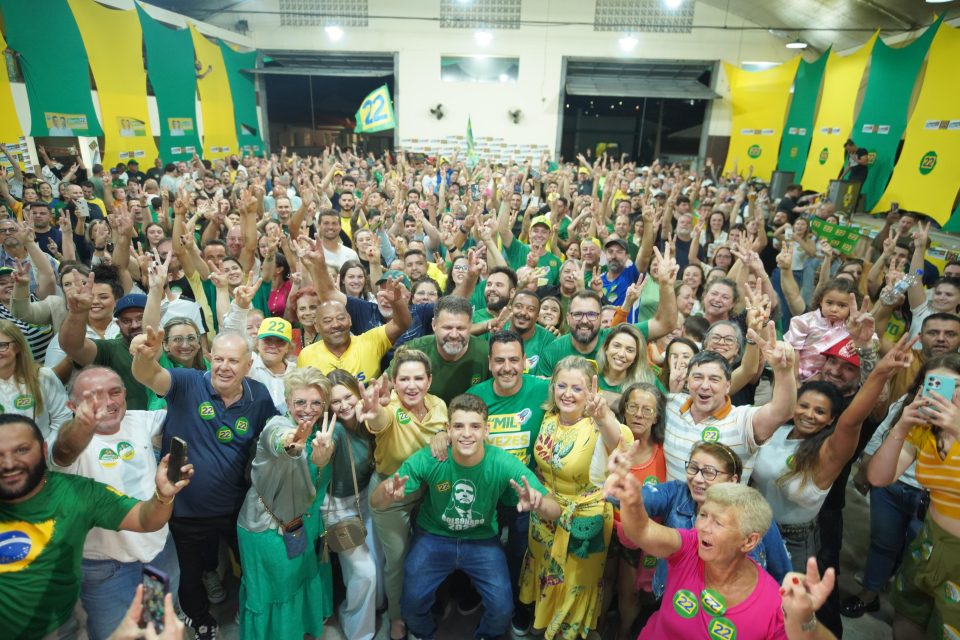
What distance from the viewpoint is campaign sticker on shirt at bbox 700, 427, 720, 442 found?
260 centimetres

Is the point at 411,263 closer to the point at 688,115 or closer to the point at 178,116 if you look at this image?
the point at 178,116

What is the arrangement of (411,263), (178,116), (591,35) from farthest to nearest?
(591,35)
(178,116)
(411,263)

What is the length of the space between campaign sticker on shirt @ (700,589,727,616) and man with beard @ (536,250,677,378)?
169 centimetres

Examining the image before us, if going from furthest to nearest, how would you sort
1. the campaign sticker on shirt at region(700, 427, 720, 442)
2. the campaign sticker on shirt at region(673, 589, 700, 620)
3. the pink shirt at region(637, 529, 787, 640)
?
the campaign sticker on shirt at region(700, 427, 720, 442) → the campaign sticker on shirt at region(673, 589, 700, 620) → the pink shirt at region(637, 529, 787, 640)

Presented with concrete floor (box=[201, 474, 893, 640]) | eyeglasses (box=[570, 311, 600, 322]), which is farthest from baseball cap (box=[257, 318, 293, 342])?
eyeglasses (box=[570, 311, 600, 322])

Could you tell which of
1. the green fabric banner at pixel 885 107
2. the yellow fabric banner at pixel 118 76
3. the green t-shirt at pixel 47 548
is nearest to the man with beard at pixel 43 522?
the green t-shirt at pixel 47 548

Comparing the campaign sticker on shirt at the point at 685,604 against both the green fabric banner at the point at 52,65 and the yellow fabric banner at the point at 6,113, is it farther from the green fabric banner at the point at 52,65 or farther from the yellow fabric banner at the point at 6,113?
the green fabric banner at the point at 52,65

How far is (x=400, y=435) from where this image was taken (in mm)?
2801

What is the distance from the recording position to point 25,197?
21.8ft

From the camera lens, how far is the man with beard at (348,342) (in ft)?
11.2

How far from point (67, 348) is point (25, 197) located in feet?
17.3

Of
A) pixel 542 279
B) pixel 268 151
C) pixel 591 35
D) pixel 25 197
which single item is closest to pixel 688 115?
pixel 591 35

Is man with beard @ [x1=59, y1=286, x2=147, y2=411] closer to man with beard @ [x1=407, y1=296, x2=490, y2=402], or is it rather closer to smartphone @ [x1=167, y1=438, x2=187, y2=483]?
smartphone @ [x1=167, y1=438, x2=187, y2=483]

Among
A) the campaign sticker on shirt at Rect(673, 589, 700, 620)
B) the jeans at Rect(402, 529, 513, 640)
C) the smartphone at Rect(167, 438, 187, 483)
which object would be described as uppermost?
the smartphone at Rect(167, 438, 187, 483)
